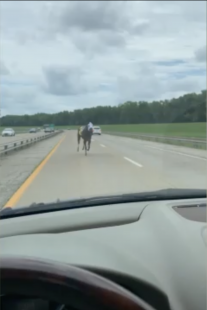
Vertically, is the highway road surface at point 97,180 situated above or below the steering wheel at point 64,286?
below

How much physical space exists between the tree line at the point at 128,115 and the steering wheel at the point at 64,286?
3151mm

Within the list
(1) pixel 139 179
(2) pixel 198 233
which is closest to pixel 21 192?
(1) pixel 139 179

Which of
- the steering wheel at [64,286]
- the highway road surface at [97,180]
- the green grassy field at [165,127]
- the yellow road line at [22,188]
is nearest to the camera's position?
the steering wheel at [64,286]

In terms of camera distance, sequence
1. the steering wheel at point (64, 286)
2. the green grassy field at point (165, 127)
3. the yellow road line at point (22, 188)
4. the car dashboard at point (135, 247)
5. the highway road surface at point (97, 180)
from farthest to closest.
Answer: the highway road surface at point (97, 180) → the yellow road line at point (22, 188) → the green grassy field at point (165, 127) → the car dashboard at point (135, 247) → the steering wheel at point (64, 286)

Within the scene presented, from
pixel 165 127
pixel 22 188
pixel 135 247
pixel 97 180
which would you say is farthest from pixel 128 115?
pixel 97 180

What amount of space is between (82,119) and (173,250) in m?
3.31

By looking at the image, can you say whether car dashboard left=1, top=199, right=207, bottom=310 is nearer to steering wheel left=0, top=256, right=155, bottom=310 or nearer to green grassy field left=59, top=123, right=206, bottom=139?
steering wheel left=0, top=256, right=155, bottom=310

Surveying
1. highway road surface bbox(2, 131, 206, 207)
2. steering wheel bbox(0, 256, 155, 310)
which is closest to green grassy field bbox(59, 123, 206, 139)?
highway road surface bbox(2, 131, 206, 207)

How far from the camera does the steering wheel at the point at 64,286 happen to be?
1831 millimetres

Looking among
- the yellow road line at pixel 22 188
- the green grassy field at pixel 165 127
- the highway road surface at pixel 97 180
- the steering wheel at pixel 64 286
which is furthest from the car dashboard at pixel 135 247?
the yellow road line at pixel 22 188

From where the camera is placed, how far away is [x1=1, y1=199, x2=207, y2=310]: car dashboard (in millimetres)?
2303

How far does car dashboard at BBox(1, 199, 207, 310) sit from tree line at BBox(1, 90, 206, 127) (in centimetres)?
201

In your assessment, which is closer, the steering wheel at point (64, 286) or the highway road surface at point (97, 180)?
the steering wheel at point (64, 286)

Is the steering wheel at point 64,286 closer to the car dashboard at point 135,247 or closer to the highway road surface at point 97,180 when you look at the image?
the car dashboard at point 135,247
